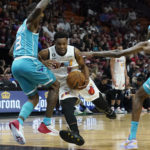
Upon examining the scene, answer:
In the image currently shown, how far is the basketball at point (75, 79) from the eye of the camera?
633 centimetres

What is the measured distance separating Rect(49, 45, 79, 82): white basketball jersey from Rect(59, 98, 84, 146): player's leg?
47 centimetres

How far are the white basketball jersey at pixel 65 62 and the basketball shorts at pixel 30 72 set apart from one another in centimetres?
44

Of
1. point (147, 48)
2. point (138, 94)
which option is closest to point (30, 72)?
point (138, 94)

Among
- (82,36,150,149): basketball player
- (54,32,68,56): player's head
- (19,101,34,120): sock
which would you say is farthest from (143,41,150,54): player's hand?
(19,101,34,120): sock

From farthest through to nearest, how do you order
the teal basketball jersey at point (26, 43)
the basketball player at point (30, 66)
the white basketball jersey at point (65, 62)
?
the white basketball jersey at point (65, 62) < the teal basketball jersey at point (26, 43) < the basketball player at point (30, 66)

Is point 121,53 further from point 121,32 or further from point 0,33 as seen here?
point 121,32

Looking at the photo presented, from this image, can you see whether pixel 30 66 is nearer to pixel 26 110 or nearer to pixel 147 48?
pixel 26 110

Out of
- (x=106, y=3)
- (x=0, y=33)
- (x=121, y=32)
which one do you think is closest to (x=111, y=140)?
(x=0, y=33)

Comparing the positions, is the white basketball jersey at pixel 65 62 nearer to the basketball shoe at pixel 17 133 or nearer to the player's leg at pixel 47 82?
the player's leg at pixel 47 82

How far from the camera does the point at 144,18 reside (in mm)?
24438

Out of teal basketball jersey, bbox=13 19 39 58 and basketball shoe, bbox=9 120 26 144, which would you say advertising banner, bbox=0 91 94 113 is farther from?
basketball shoe, bbox=9 120 26 144

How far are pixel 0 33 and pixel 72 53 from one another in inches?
326

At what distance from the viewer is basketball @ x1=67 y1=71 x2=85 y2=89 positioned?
6.33 metres

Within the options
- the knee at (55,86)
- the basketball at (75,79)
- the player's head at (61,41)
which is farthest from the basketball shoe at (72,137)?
the player's head at (61,41)
